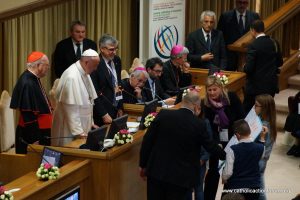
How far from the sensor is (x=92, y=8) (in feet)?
31.4

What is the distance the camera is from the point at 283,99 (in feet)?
31.4

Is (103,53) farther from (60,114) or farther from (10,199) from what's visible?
(10,199)

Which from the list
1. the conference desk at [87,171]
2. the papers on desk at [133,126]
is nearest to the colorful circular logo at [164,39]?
the papers on desk at [133,126]

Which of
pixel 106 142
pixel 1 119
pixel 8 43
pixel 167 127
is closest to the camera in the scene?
pixel 167 127

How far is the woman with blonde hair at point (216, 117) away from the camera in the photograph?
649cm

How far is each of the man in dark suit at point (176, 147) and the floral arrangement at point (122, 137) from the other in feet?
0.98

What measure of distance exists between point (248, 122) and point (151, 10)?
3709 mm

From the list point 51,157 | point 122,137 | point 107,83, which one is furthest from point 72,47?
point 51,157

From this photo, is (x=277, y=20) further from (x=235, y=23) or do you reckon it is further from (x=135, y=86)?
(x=135, y=86)

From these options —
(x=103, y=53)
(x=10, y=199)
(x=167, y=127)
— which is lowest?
(x=10, y=199)

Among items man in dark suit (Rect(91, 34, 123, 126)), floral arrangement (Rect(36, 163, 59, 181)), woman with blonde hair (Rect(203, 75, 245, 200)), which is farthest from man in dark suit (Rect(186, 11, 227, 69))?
floral arrangement (Rect(36, 163, 59, 181))

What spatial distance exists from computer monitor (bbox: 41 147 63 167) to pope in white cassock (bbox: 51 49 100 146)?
90 centimetres

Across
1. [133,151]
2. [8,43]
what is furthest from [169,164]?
[8,43]

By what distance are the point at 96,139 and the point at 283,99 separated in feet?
15.1
